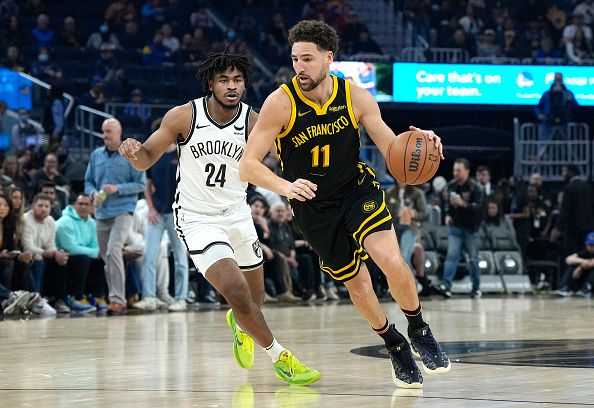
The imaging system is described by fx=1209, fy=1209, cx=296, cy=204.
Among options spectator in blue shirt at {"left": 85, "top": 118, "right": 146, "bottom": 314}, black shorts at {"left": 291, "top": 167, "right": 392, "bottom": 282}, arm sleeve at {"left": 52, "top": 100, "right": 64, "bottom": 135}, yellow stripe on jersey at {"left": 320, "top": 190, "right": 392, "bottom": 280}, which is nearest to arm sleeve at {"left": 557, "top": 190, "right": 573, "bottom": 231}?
spectator in blue shirt at {"left": 85, "top": 118, "right": 146, "bottom": 314}

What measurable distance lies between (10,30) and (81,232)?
9.76m

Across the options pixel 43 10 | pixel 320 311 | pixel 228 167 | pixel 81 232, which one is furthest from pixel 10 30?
pixel 228 167

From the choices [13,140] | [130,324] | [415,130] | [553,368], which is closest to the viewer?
[415,130]

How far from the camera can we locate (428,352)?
6242 millimetres

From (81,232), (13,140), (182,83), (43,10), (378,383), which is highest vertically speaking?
(43,10)

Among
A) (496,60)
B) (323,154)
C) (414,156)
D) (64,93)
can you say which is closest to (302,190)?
(323,154)

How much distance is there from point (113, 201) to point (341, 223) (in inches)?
253

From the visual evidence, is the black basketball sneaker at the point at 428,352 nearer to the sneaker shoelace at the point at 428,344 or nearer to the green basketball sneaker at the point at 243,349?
the sneaker shoelace at the point at 428,344

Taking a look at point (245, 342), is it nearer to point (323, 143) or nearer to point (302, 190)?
point (323, 143)

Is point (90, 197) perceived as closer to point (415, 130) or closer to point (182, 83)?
point (415, 130)

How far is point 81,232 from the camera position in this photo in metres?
13.0

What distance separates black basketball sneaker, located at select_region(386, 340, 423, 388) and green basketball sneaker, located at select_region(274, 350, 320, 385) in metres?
0.45

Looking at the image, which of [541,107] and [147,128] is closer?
[147,128]

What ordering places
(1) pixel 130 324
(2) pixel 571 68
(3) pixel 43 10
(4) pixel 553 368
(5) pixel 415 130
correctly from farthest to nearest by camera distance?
1. (2) pixel 571 68
2. (3) pixel 43 10
3. (1) pixel 130 324
4. (4) pixel 553 368
5. (5) pixel 415 130
